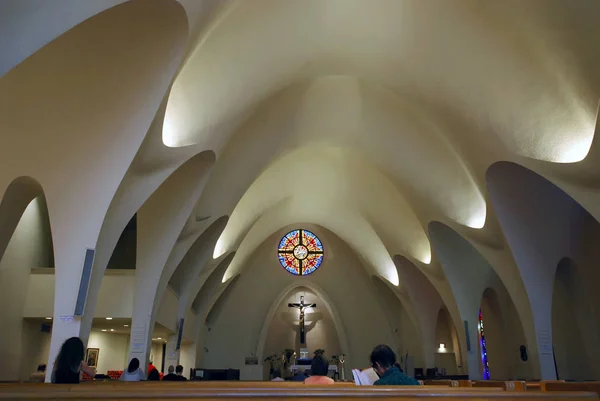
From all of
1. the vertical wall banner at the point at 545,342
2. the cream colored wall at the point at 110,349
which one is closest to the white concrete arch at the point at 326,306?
the cream colored wall at the point at 110,349

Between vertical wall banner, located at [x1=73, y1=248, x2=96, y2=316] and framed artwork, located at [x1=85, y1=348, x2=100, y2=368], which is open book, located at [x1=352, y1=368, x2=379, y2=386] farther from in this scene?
framed artwork, located at [x1=85, y1=348, x2=100, y2=368]

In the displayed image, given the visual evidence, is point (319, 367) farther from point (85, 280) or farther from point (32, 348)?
point (32, 348)

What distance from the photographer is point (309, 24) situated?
7.74 m

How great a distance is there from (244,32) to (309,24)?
121 cm

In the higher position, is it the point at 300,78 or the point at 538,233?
the point at 300,78

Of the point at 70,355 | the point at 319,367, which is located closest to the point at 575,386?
the point at 319,367

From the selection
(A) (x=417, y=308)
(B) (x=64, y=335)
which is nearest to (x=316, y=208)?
(A) (x=417, y=308)

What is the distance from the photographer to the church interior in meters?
5.74

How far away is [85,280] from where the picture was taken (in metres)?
5.84

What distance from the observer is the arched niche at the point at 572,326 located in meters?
10.4

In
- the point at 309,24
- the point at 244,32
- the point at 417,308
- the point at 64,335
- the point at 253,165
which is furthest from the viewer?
the point at 417,308

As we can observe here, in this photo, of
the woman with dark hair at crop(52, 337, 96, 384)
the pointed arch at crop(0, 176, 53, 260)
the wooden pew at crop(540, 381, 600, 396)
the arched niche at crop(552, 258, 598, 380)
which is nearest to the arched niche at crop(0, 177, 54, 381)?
the pointed arch at crop(0, 176, 53, 260)

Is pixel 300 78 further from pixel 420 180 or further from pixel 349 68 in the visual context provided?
pixel 420 180

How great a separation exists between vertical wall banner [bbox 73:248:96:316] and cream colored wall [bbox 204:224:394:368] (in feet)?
A: 42.5
